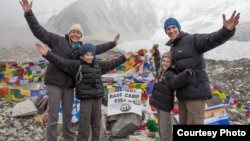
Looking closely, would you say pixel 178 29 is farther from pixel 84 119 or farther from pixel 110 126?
pixel 110 126

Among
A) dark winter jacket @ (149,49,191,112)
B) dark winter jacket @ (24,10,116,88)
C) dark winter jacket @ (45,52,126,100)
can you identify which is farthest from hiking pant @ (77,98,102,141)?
dark winter jacket @ (149,49,191,112)

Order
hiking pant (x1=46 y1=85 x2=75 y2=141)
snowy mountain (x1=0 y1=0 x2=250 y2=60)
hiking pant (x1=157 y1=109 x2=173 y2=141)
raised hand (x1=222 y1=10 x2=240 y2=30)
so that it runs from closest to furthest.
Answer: raised hand (x1=222 y1=10 x2=240 y2=30)
hiking pant (x1=157 y1=109 x2=173 y2=141)
hiking pant (x1=46 y1=85 x2=75 y2=141)
snowy mountain (x1=0 y1=0 x2=250 y2=60)

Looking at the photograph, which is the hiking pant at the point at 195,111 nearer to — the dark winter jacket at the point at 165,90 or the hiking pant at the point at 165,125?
the dark winter jacket at the point at 165,90

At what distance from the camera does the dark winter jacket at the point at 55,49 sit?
4616mm

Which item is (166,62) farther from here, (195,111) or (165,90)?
(195,111)

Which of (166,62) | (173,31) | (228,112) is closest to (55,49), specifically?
(166,62)

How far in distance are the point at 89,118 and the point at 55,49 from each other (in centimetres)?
113

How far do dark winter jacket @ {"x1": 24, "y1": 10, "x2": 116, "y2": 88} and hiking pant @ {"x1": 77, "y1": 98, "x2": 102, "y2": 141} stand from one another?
1.33ft

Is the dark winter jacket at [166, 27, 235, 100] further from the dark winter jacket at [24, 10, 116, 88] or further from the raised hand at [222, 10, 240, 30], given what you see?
the dark winter jacket at [24, 10, 116, 88]

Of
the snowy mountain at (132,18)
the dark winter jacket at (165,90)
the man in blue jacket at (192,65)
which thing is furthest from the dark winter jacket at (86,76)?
the snowy mountain at (132,18)

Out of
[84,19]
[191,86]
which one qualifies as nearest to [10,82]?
[191,86]

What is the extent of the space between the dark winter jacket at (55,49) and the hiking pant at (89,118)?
15.9 inches

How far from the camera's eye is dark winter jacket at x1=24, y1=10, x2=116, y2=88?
4616 millimetres

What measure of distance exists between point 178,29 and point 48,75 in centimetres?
198
